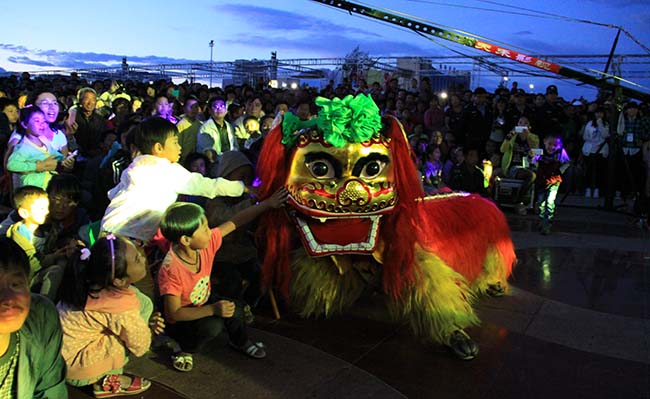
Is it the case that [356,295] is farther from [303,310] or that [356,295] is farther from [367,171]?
[367,171]

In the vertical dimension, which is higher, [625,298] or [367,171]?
[367,171]

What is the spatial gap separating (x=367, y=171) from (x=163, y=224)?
1.21 metres

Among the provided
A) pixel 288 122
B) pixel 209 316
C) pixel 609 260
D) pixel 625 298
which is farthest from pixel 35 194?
pixel 609 260

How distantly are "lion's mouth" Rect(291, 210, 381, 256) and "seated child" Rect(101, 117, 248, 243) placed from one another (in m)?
0.63

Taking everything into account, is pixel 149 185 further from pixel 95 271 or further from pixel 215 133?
pixel 215 133

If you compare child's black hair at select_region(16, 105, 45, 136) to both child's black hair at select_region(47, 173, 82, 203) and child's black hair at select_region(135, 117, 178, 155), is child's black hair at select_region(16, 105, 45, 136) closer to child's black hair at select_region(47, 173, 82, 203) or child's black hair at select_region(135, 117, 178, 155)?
child's black hair at select_region(47, 173, 82, 203)

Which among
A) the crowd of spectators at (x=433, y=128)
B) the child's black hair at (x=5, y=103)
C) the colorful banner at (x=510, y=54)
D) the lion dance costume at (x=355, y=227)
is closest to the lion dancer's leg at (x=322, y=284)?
the lion dance costume at (x=355, y=227)

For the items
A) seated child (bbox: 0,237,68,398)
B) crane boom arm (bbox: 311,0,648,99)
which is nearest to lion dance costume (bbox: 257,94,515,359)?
seated child (bbox: 0,237,68,398)

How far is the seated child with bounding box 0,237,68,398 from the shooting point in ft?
5.10

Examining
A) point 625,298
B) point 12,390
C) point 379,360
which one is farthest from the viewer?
point 625,298

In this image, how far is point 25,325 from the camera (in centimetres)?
172

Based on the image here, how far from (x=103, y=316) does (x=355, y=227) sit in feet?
4.85

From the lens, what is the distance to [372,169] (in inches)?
131

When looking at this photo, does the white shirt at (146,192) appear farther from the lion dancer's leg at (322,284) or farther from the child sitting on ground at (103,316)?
the lion dancer's leg at (322,284)
